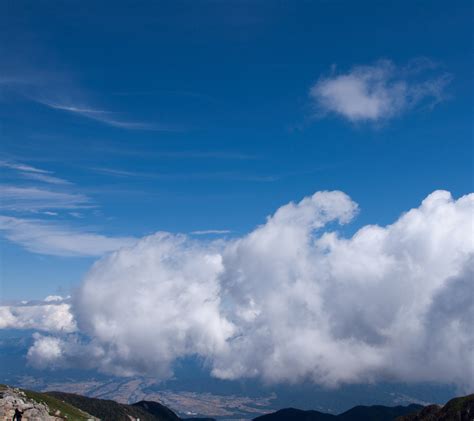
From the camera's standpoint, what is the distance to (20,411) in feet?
653
